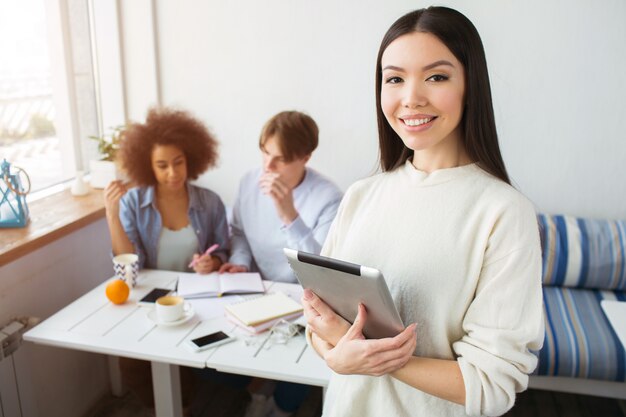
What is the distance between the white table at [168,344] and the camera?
1.40 meters

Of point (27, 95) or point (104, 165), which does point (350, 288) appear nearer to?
point (104, 165)

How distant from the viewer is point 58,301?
204 cm

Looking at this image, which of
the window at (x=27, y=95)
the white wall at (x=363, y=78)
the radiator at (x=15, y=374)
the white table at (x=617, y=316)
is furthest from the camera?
the white wall at (x=363, y=78)

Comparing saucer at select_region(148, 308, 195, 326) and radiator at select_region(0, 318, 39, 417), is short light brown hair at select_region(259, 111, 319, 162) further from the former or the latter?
radiator at select_region(0, 318, 39, 417)

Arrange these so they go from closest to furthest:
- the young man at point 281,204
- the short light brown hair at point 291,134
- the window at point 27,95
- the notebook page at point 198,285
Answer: the notebook page at point 198,285 < the young man at point 281,204 < the short light brown hair at point 291,134 < the window at point 27,95

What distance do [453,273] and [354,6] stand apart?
76.3 inches

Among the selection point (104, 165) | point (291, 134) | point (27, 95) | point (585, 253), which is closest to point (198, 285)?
point (291, 134)

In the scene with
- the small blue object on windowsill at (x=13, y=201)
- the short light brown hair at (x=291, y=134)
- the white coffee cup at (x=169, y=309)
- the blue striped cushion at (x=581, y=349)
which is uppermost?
the short light brown hair at (x=291, y=134)

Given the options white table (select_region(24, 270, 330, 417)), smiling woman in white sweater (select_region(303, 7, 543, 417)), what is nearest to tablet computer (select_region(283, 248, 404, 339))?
smiling woman in white sweater (select_region(303, 7, 543, 417))

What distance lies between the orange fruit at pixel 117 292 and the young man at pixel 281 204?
1.29 ft

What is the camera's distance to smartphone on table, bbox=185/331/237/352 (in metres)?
1.46

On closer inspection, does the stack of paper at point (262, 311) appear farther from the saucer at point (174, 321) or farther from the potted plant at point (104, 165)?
the potted plant at point (104, 165)

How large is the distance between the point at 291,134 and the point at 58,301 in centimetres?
110

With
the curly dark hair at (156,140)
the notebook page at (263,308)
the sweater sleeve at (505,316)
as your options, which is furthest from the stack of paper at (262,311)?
the sweater sleeve at (505,316)
